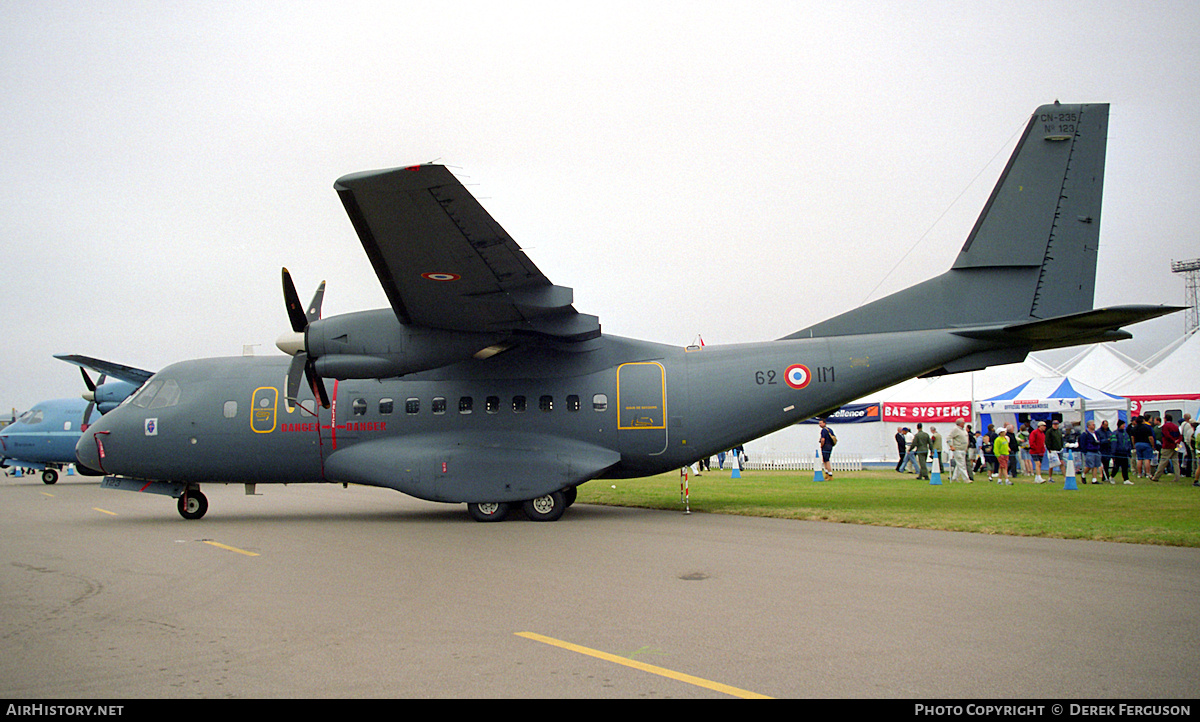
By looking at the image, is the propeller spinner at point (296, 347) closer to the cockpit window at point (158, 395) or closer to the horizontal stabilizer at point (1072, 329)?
the cockpit window at point (158, 395)

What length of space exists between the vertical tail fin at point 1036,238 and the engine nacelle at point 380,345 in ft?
28.0

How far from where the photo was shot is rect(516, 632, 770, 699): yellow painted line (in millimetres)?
4504

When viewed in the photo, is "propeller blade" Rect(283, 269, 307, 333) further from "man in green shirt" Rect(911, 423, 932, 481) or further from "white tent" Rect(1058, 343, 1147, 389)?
"white tent" Rect(1058, 343, 1147, 389)

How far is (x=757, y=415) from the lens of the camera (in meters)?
14.8

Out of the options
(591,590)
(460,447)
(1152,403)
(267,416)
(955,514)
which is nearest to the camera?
(591,590)

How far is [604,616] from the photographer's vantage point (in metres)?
6.56

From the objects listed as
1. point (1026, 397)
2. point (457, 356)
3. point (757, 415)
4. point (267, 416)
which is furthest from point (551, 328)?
point (1026, 397)

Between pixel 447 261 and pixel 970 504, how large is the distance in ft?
36.7

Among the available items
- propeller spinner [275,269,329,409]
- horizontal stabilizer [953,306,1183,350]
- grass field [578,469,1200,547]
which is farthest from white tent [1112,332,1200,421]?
propeller spinner [275,269,329,409]

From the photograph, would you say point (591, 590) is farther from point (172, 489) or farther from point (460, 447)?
point (172, 489)

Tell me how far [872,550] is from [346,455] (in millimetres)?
9909

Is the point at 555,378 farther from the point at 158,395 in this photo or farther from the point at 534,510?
the point at 158,395

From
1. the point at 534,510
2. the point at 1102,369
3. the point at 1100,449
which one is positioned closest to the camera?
the point at 534,510

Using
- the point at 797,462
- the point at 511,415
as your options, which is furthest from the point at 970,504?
the point at 797,462
